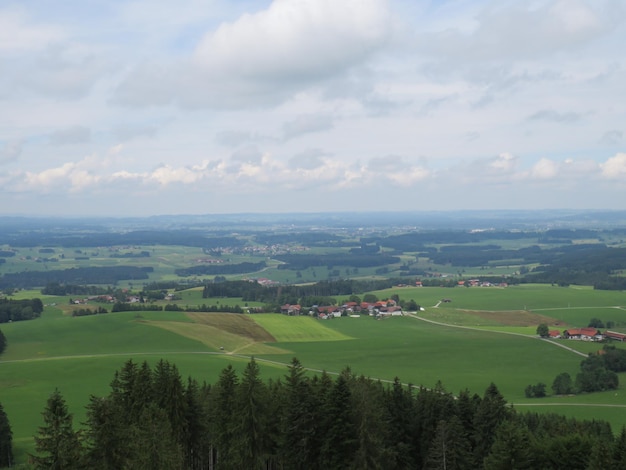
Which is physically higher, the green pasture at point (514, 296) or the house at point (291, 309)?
the green pasture at point (514, 296)

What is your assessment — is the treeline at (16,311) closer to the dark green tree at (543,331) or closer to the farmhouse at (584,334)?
the dark green tree at (543,331)

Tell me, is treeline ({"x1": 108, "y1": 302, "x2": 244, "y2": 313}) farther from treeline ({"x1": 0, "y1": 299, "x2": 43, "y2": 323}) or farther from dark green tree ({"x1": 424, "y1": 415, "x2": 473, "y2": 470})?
dark green tree ({"x1": 424, "y1": 415, "x2": 473, "y2": 470})

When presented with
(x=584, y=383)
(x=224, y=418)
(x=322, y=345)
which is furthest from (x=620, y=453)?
(x=322, y=345)

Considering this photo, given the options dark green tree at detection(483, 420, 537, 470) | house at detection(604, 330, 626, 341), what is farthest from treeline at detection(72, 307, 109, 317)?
dark green tree at detection(483, 420, 537, 470)

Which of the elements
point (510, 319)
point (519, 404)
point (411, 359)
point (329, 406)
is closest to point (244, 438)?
point (329, 406)

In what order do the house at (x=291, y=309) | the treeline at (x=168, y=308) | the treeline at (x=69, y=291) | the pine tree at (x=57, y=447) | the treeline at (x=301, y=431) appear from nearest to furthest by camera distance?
the pine tree at (x=57, y=447), the treeline at (x=301, y=431), the treeline at (x=168, y=308), the house at (x=291, y=309), the treeline at (x=69, y=291)

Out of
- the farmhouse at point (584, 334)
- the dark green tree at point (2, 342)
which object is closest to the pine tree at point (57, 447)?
the dark green tree at point (2, 342)

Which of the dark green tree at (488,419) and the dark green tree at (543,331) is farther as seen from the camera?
the dark green tree at (543,331)

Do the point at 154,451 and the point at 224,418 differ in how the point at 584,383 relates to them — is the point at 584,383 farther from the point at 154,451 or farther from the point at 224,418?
the point at 154,451
